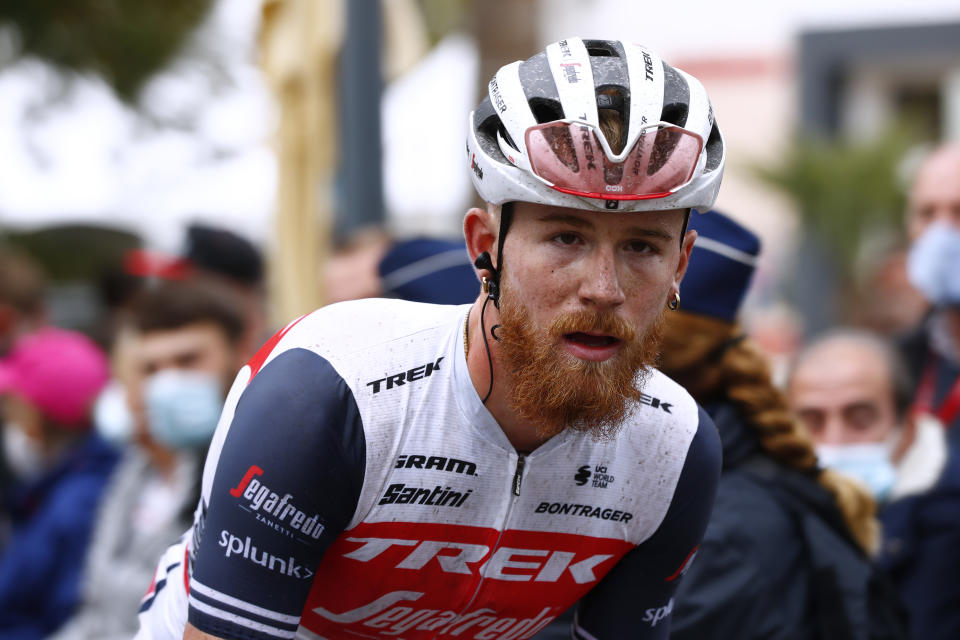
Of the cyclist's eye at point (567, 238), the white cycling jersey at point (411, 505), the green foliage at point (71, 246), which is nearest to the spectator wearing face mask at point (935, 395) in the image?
the white cycling jersey at point (411, 505)

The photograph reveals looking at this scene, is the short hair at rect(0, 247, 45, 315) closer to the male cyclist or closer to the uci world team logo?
the male cyclist

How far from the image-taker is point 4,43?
1552 cm

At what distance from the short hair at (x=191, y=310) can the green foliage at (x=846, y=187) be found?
30.0 ft

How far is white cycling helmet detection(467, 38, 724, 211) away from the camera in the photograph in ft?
6.93

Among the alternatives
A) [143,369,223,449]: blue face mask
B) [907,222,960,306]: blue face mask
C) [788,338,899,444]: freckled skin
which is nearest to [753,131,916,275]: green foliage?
[907,222,960,306]: blue face mask

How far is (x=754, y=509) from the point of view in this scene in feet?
9.91

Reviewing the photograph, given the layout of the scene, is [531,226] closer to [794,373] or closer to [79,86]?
[794,373]

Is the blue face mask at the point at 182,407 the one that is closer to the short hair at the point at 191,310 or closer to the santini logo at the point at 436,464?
the short hair at the point at 191,310

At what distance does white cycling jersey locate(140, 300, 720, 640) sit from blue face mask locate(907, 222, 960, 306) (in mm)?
2721

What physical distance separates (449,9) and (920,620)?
415 cm

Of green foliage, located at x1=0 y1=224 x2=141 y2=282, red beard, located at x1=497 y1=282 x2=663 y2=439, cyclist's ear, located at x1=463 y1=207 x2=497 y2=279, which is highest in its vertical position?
cyclist's ear, located at x1=463 y1=207 x2=497 y2=279

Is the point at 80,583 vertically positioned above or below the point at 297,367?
below

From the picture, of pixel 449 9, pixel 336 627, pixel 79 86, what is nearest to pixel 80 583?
pixel 336 627

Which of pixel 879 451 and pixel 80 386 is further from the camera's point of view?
pixel 80 386
